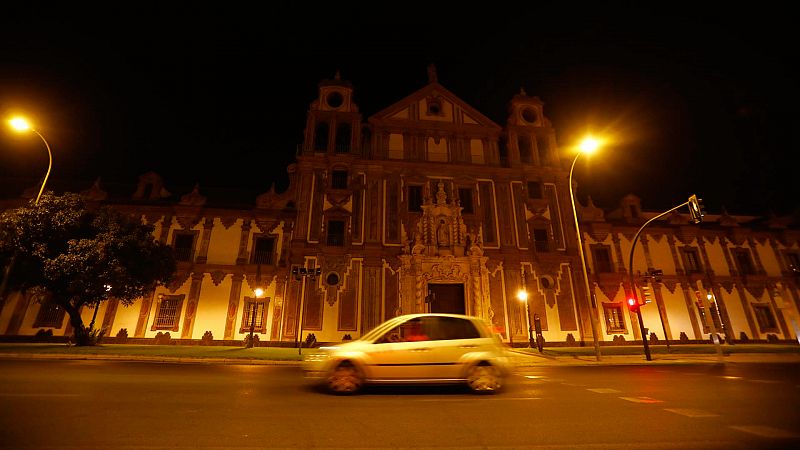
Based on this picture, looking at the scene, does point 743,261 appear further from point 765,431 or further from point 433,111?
point 765,431

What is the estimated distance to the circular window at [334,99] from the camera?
28781mm

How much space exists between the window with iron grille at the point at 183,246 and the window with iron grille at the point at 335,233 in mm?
10096

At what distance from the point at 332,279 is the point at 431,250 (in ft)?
23.4

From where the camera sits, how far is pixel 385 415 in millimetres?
5176

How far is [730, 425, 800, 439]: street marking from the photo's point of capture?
14.1 feet

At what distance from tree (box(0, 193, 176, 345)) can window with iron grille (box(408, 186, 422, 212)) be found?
54.9 feet

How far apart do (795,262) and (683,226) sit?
35.9ft

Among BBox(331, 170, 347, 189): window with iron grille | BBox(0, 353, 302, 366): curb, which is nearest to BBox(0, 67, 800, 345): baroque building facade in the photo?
BBox(331, 170, 347, 189): window with iron grille

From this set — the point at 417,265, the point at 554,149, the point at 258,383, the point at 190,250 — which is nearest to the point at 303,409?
the point at 258,383

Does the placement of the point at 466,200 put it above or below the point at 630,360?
above

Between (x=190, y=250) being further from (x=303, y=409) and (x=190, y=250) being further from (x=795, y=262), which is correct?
(x=795, y=262)

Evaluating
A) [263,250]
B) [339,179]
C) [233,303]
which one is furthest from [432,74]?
[233,303]

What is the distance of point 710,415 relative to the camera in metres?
5.30

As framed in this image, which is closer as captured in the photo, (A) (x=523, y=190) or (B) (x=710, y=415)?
(B) (x=710, y=415)
